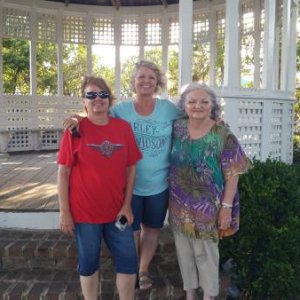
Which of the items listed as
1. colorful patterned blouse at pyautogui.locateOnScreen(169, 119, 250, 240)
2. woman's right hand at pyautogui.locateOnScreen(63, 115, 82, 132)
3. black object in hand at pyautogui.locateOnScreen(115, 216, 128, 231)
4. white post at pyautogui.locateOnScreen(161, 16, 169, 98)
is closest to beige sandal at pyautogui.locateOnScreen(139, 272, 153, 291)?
colorful patterned blouse at pyautogui.locateOnScreen(169, 119, 250, 240)

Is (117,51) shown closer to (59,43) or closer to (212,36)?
(59,43)

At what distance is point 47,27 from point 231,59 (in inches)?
223

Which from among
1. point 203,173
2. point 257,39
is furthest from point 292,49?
point 203,173

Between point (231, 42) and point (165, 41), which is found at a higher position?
point (165, 41)

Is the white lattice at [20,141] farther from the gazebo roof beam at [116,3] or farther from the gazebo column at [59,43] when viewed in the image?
the gazebo roof beam at [116,3]

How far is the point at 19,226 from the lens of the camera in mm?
3521

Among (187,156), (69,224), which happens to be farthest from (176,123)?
(69,224)

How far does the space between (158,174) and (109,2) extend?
6959 millimetres

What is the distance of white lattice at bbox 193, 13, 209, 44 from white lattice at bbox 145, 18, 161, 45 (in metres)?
0.84

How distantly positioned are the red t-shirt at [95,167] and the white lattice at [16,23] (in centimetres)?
655

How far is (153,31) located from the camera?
8.66 m

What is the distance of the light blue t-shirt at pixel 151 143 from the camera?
2455mm

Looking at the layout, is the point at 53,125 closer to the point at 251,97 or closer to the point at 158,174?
the point at 251,97

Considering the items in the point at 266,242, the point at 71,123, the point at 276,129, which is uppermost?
the point at 71,123
